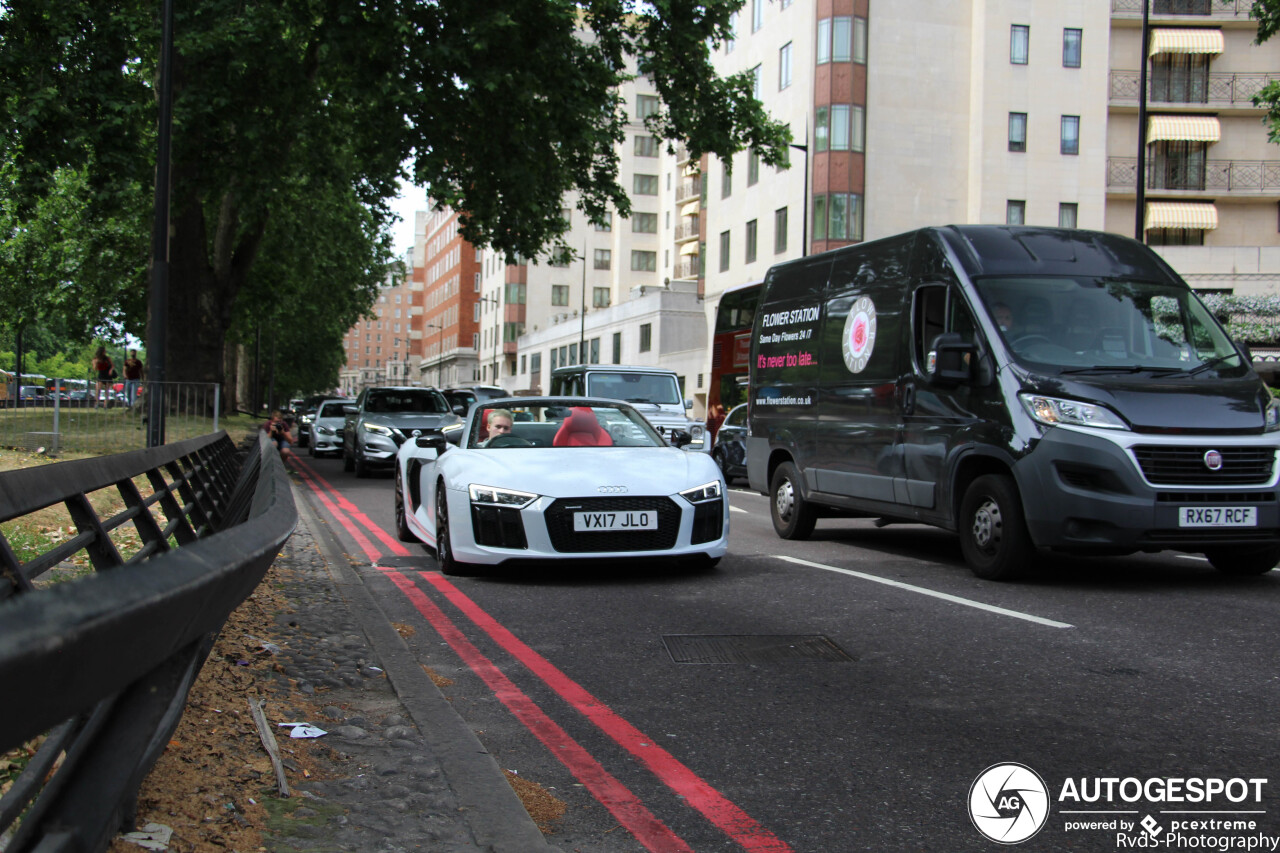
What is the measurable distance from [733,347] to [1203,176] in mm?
28990

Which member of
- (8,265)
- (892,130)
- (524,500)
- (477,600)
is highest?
(892,130)

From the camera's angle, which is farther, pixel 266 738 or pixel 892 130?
pixel 892 130

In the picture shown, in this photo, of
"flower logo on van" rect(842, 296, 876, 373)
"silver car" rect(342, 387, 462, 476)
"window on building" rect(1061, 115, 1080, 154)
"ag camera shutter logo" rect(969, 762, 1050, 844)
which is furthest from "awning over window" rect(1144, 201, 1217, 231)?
"ag camera shutter logo" rect(969, 762, 1050, 844)

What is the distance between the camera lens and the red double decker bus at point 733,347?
26.5 m

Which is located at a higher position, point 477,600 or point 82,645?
point 82,645

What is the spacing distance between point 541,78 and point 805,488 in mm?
11119

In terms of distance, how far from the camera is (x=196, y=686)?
14.7ft

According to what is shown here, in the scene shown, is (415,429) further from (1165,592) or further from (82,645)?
(82,645)

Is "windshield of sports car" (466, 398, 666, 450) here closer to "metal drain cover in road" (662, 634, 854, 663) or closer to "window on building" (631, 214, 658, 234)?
"metal drain cover in road" (662, 634, 854, 663)

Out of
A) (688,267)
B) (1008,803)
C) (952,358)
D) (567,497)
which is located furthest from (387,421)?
(688,267)

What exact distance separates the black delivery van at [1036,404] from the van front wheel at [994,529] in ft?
0.05

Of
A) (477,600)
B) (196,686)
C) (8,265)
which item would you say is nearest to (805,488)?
(477,600)

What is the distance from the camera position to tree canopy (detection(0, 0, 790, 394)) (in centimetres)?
1842

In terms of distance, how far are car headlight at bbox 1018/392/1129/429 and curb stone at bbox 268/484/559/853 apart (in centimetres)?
467
